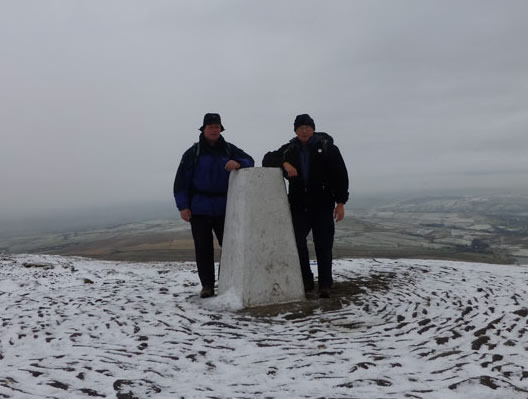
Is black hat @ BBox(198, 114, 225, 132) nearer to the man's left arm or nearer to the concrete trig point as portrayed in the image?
the concrete trig point

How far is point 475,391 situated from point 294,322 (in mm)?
2706

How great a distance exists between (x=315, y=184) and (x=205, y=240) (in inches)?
94.2

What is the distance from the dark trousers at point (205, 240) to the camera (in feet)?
23.5

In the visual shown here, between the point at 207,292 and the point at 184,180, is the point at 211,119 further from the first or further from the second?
the point at 207,292

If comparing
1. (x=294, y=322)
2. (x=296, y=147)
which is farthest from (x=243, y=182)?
(x=294, y=322)

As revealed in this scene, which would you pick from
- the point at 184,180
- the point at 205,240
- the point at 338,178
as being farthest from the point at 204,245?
the point at 338,178

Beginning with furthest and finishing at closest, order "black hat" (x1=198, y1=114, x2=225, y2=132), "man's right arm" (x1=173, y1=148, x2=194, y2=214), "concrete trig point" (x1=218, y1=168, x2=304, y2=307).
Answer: "man's right arm" (x1=173, y1=148, x2=194, y2=214), "black hat" (x1=198, y1=114, x2=225, y2=132), "concrete trig point" (x1=218, y1=168, x2=304, y2=307)

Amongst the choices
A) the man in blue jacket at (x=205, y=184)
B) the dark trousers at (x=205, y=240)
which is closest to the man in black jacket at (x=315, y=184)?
the man in blue jacket at (x=205, y=184)

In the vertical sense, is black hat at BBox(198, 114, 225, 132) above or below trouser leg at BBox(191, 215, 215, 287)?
above

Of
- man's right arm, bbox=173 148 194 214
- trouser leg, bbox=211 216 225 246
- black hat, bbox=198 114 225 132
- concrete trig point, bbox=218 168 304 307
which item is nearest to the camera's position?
concrete trig point, bbox=218 168 304 307

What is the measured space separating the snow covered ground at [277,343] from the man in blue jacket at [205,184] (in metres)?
1.08

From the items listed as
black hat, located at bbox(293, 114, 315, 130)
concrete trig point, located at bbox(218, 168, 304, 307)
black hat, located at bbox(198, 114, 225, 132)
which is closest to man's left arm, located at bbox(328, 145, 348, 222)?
black hat, located at bbox(293, 114, 315, 130)

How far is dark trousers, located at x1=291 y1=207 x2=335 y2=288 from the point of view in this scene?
6957mm

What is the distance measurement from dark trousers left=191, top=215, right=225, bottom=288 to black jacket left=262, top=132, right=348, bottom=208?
161cm
